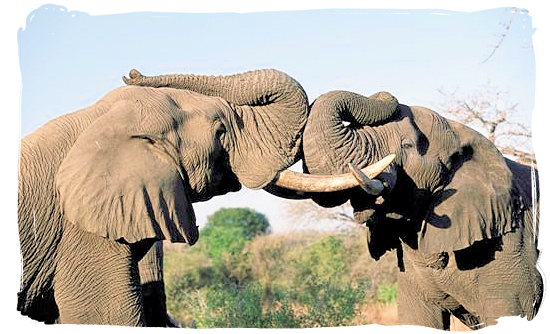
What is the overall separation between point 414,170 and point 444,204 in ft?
0.82

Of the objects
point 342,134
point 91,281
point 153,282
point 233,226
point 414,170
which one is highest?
point 342,134

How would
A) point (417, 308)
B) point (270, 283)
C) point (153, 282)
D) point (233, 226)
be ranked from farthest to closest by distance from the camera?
1. point (233, 226)
2. point (270, 283)
3. point (153, 282)
4. point (417, 308)

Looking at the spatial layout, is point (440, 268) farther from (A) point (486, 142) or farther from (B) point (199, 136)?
(B) point (199, 136)

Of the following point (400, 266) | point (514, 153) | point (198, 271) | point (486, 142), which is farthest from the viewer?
point (198, 271)

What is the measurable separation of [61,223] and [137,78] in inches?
22.8

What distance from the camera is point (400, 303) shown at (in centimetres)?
520

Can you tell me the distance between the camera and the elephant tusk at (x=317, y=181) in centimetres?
410

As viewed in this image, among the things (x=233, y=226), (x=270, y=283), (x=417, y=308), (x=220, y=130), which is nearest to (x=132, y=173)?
(x=220, y=130)

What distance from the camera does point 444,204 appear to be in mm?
4602

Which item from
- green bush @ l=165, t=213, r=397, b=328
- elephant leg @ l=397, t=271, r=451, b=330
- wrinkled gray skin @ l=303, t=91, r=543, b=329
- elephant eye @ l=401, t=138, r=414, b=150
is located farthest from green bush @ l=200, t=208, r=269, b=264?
elephant eye @ l=401, t=138, r=414, b=150

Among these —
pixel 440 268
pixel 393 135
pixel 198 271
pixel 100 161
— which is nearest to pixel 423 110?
pixel 393 135

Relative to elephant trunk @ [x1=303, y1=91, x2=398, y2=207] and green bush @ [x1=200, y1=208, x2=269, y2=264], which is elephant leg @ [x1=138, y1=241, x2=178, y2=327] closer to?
elephant trunk @ [x1=303, y1=91, x2=398, y2=207]

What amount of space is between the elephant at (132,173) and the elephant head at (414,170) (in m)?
0.13

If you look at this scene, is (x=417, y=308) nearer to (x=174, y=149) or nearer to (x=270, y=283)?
(x=174, y=149)
